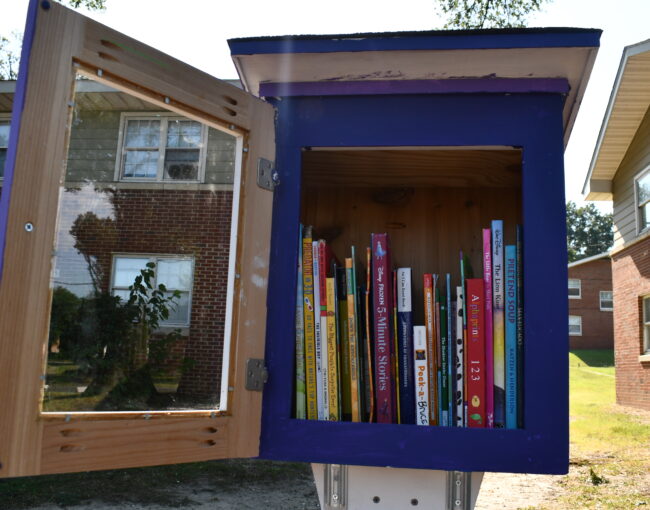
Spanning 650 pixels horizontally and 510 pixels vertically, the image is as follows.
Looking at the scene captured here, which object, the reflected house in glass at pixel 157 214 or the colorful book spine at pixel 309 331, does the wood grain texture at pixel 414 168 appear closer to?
the colorful book spine at pixel 309 331

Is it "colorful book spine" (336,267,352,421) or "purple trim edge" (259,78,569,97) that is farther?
"colorful book spine" (336,267,352,421)

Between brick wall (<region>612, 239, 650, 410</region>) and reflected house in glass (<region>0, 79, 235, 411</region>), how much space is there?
11.1m

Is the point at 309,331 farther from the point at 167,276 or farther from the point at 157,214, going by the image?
the point at 157,214

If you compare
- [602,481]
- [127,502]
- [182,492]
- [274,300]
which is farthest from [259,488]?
[274,300]

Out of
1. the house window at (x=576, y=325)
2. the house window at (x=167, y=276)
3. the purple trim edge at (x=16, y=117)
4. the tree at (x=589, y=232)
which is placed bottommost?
the house window at (x=167, y=276)

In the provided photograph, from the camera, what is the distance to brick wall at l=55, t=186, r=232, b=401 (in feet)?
5.13

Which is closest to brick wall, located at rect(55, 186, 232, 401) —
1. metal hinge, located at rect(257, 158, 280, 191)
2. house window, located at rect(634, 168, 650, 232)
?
metal hinge, located at rect(257, 158, 280, 191)

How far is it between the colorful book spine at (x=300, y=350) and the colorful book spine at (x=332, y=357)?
0.08 m

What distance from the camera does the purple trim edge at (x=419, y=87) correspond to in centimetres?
192

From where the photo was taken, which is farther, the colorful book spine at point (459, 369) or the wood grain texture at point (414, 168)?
the wood grain texture at point (414, 168)

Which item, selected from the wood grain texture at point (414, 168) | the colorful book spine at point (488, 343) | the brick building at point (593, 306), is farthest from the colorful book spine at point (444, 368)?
the brick building at point (593, 306)

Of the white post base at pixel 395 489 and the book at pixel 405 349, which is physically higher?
the book at pixel 405 349

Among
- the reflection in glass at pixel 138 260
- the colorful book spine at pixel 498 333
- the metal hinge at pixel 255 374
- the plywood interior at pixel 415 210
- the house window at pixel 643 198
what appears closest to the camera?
the reflection in glass at pixel 138 260

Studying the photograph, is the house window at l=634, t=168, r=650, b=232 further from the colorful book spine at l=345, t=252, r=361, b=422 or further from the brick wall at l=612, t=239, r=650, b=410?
the colorful book spine at l=345, t=252, r=361, b=422
